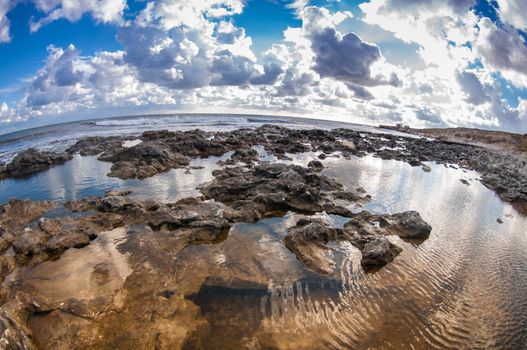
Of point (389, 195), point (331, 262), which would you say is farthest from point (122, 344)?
point (389, 195)

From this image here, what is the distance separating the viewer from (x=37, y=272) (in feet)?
27.2

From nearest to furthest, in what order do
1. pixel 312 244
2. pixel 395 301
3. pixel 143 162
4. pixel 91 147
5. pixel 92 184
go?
Result: pixel 395 301, pixel 312 244, pixel 92 184, pixel 143 162, pixel 91 147

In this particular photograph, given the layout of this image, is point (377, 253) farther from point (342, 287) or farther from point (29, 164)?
point (29, 164)

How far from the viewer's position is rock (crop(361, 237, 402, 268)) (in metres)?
9.23

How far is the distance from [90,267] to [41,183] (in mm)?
13240

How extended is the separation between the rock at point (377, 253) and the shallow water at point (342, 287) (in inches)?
11.1

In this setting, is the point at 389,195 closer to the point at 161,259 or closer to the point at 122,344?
the point at 161,259

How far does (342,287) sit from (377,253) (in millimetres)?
2054

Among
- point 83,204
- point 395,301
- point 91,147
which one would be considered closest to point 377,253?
point 395,301

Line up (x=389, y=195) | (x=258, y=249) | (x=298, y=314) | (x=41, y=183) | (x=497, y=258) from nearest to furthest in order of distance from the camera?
1. (x=298, y=314)
2. (x=258, y=249)
3. (x=497, y=258)
4. (x=389, y=195)
5. (x=41, y=183)

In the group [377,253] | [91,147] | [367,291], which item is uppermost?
[91,147]

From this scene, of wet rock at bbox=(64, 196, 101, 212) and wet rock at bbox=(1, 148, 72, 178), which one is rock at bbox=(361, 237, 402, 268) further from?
wet rock at bbox=(1, 148, 72, 178)

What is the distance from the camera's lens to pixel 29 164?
21.7 metres

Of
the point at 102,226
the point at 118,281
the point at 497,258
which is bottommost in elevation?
the point at 497,258
